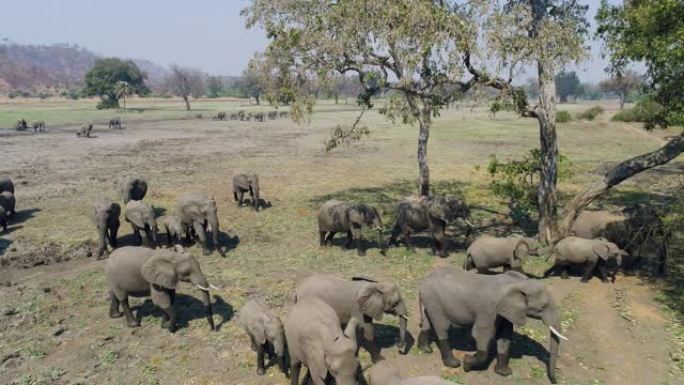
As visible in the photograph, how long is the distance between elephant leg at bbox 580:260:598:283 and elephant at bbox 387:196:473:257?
4132 millimetres

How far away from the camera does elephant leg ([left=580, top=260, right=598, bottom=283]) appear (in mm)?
13876

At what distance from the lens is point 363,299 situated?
9.69 metres

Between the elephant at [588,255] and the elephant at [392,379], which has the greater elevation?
the elephant at [392,379]

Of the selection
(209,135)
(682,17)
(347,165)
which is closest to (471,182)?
(347,165)

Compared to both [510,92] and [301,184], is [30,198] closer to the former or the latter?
[301,184]

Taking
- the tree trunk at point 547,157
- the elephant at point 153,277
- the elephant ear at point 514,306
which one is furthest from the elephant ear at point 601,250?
the elephant at point 153,277

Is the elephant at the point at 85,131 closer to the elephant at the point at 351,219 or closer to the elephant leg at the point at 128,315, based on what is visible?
the elephant at the point at 351,219

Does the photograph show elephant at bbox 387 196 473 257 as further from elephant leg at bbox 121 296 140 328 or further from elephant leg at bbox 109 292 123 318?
elephant leg at bbox 109 292 123 318

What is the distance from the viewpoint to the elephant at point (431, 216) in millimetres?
16078

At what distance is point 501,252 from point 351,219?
4.90 m

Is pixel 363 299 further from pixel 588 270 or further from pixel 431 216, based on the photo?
pixel 588 270

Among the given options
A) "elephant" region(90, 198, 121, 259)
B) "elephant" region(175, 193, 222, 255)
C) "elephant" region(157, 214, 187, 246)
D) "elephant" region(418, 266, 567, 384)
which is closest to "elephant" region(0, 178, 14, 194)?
"elephant" region(90, 198, 121, 259)

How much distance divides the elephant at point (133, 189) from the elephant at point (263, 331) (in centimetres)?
1295

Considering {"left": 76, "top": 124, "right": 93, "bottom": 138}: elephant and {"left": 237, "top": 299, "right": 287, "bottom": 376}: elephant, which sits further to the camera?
{"left": 76, "top": 124, "right": 93, "bottom": 138}: elephant
